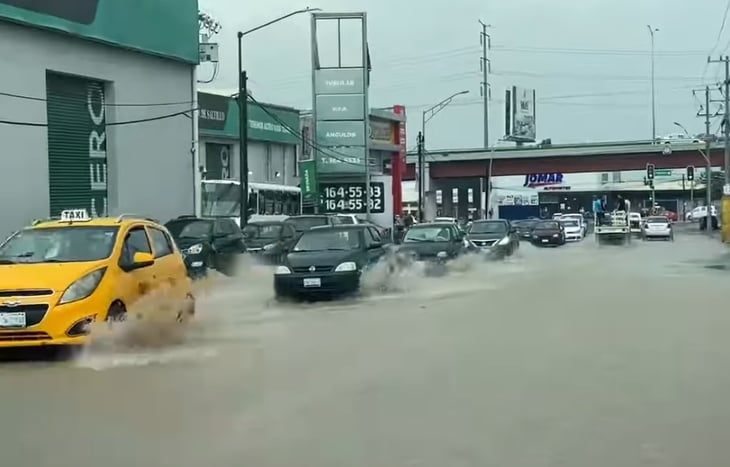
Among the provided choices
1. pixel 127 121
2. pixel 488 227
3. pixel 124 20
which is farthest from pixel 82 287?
pixel 488 227

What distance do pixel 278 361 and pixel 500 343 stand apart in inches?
121

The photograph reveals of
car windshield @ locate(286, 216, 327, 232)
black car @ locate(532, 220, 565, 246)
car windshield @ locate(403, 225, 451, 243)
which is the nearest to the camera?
car windshield @ locate(403, 225, 451, 243)

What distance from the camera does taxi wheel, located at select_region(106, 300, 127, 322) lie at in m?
11.3

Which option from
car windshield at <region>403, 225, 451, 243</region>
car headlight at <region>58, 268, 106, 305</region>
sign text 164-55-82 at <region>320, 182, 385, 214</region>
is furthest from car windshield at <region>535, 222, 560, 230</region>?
car headlight at <region>58, 268, 106, 305</region>

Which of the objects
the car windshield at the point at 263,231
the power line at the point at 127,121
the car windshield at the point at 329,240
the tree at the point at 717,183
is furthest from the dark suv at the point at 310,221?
the tree at the point at 717,183

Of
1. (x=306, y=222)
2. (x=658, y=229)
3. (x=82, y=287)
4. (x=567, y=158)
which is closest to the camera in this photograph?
(x=82, y=287)

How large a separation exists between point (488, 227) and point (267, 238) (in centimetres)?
908

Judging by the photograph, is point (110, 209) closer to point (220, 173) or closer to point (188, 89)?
point (188, 89)

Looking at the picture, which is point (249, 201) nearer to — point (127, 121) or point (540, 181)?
point (127, 121)

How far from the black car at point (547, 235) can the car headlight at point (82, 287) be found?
4232 cm

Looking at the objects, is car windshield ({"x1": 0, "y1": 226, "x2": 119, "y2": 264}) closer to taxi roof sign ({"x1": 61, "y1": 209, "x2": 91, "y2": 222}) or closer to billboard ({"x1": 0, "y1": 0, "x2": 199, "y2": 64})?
taxi roof sign ({"x1": 61, "y1": 209, "x2": 91, "y2": 222})

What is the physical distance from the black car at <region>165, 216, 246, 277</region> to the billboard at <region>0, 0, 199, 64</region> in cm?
766

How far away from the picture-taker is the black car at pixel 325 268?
18297 mm

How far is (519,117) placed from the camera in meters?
112
